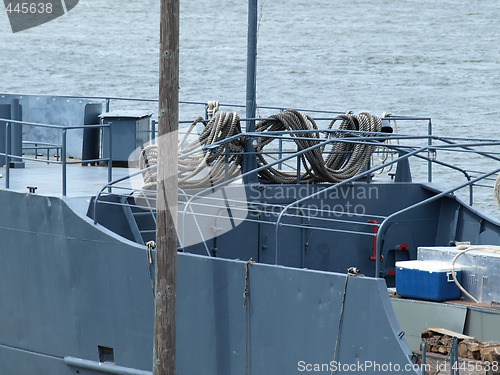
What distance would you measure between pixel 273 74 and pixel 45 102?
30003 millimetres

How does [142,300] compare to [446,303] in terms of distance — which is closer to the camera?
[446,303]

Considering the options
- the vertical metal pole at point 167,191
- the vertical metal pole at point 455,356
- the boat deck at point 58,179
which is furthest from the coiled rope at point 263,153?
the vertical metal pole at point 455,356

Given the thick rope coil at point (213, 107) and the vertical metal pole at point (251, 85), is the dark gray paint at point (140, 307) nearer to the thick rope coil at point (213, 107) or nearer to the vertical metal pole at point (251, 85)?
the vertical metal pole at point (251, 85)

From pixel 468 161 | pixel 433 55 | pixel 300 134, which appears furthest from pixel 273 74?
pixel 300 134

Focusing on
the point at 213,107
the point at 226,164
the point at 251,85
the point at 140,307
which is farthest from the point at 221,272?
the point at 213,107

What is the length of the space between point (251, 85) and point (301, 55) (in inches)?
1612

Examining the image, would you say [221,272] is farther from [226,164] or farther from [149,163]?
[149,163]

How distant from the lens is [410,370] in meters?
8.85

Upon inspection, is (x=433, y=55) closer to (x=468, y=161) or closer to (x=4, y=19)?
(x=468, y=161)

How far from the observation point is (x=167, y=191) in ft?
31.1

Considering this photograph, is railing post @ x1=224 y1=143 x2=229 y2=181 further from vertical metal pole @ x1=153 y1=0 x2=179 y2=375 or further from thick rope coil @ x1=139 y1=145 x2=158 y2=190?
vertical metal pole @ x1=153 y1=0 x2=179 y2=375

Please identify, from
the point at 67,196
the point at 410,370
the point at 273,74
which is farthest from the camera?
the point at 273,74

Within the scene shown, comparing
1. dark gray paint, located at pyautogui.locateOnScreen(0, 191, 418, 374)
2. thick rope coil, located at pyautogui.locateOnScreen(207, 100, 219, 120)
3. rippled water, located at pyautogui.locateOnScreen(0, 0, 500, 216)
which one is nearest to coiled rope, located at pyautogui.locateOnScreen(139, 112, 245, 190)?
thick rope coil, located at pyautogui.locateOnScreen(207, 100, 219, 120)

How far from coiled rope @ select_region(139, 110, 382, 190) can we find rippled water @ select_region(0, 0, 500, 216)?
914 inches
